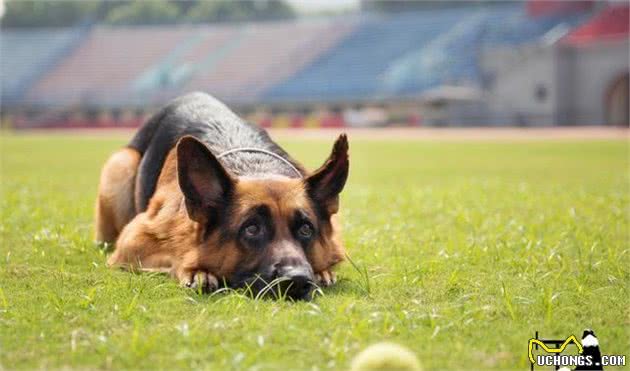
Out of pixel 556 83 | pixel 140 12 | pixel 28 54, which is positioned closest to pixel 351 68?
pixel 556 83

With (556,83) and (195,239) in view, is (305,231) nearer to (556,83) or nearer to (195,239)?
(195,239)

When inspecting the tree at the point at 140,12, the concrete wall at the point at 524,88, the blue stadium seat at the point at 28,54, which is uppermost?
the tree at the point at 140,12

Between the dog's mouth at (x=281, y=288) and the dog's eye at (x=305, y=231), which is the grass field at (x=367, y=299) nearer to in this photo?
the dog's mouth at (x=281, y=288)

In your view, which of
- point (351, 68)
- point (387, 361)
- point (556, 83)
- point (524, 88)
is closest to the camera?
point (387, 361)

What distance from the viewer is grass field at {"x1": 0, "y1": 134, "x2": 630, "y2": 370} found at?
4.03 m

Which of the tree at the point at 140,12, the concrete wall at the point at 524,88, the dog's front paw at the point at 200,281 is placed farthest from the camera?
the tree at the point at 140,12

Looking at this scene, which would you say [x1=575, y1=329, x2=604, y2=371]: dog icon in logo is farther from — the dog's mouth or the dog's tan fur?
the dog's tan fur

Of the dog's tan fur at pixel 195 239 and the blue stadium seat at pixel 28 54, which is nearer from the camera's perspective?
the dog's tan fur at pixel 195 239

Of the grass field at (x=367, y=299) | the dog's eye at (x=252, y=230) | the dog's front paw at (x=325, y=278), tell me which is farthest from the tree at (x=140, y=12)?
the dog's eye at (x=252, y=230)

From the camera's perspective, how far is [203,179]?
5617 millimetres

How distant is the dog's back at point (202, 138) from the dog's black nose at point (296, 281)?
4.19ft

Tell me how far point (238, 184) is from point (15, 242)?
338 centimetres

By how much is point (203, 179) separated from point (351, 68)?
5793 cm

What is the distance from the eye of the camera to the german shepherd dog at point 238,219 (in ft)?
17.4
